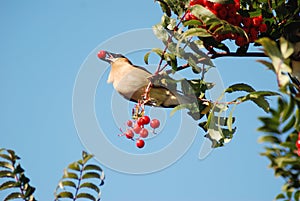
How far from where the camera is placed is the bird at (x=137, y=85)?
8.11 ft

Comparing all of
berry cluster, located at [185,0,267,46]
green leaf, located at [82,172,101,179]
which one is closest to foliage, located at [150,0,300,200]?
berry cluster, located at [185,0,267,46]

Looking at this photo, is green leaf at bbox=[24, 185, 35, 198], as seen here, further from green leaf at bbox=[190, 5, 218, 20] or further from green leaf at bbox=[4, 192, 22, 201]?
green leaf at bbox=[190, 5, 218, 20]

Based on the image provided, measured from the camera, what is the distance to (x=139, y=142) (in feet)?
8.31

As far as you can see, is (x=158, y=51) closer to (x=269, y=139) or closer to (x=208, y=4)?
(x=208, y=4)

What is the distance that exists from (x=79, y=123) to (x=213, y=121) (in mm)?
787

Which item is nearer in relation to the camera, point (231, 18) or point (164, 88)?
point (231, 18)

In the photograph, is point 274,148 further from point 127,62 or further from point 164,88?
point 127,62

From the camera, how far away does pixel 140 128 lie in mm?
2500

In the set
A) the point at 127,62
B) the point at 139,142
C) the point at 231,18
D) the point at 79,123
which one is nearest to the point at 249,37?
the point at 231,18

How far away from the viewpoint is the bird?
8.11 feet

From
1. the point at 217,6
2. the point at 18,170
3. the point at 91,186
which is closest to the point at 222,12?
the point at 217,6

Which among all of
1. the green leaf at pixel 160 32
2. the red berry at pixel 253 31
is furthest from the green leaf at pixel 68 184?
the red berry at pixel 253 31

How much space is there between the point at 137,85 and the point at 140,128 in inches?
19.4

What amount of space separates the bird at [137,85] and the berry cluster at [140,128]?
3.7 inches
